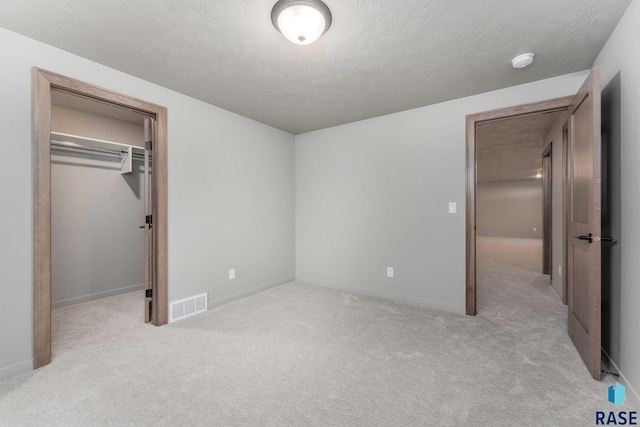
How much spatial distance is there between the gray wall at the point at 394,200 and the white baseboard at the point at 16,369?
3.02 metres

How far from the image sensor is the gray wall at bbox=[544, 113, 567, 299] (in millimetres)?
3707

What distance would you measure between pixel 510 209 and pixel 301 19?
12.6 meters

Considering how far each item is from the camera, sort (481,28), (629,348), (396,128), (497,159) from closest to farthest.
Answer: (629,348) < (481,28) < (396,128) < (497,159)

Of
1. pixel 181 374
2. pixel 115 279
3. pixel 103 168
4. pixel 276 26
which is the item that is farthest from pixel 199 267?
pixel 276 26

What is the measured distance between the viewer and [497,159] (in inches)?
263

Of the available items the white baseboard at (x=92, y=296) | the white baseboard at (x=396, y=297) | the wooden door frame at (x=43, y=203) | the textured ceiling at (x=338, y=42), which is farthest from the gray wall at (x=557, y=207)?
the white baseboard at (x=92, y=296)

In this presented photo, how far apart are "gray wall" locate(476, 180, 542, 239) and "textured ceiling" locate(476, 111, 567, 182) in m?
3.52

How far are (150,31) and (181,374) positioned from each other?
Answer: 240 centimetres

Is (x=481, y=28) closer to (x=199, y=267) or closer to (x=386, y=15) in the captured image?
(x=386, y=15)

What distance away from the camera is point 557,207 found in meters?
4.02

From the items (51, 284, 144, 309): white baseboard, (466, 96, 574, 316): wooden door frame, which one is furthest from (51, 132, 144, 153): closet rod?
(466, 96, 574, 316): wooden door frame

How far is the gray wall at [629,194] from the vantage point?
5.19 feet

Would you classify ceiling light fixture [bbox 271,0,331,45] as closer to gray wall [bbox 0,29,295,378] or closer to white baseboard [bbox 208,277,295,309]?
gray wall [bbox 0,29,295,378]

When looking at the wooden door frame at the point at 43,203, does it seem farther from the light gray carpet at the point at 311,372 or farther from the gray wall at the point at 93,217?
the gray wall at the point at 93,217
